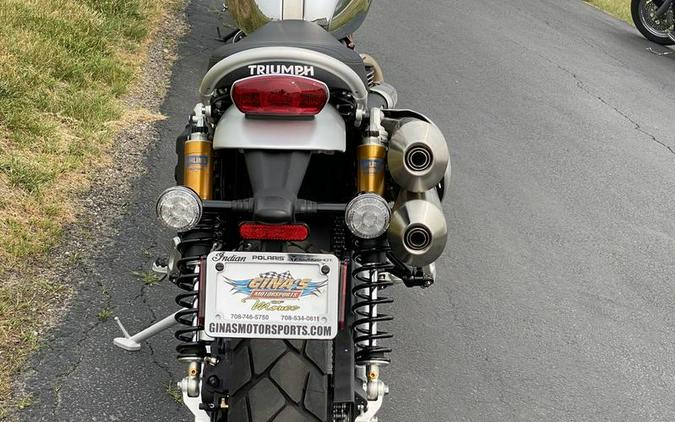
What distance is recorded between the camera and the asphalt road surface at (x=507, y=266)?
12.0ft

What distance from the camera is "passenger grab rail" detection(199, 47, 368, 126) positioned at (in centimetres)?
257

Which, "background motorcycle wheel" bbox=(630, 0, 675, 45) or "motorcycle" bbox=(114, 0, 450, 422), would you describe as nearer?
"motorcycle" bbox=(114, 0, 450, 422)

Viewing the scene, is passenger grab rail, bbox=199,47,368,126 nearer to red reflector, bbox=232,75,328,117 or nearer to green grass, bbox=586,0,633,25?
red reflector, bbox=232,75,328,117

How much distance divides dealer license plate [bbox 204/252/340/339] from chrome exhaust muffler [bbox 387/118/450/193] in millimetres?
401

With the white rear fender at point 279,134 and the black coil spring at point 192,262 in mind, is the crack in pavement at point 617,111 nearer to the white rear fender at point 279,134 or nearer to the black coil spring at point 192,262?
the white rear fender at point 279,134

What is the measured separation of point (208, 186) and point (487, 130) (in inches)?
183

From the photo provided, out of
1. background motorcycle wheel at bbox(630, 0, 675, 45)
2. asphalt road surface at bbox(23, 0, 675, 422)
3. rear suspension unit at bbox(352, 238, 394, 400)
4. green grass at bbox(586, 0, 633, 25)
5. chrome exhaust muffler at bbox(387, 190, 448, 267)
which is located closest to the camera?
chrome exhaust muffler at bbox(387, 190, 448, 267)

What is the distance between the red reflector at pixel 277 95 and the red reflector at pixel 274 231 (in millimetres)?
344

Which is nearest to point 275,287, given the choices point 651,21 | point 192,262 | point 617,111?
point 192,262

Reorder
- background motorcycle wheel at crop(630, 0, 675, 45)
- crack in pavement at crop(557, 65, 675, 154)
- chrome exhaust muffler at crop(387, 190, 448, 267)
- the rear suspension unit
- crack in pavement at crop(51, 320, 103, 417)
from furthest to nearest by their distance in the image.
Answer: background motorcycle wheel at crop(630, 0, 675, 45) < crack in pavement at crop(557, 65, 675, 154) < crack in pavement at crop(51, 320, 103, 417) < the rear suspension unit < chrome exhaust muffler at crop(387, 190, 448, 267)

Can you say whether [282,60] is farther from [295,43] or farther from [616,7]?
[616,7]

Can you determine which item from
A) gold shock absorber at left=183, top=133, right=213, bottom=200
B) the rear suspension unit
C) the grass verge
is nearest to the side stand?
the grass verge

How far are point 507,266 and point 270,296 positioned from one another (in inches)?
111

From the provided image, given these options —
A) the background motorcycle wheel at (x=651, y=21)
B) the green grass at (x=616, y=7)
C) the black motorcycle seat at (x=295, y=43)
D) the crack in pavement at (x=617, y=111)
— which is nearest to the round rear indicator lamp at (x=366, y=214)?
the black motorcycle seat at (x=295, y=43)
